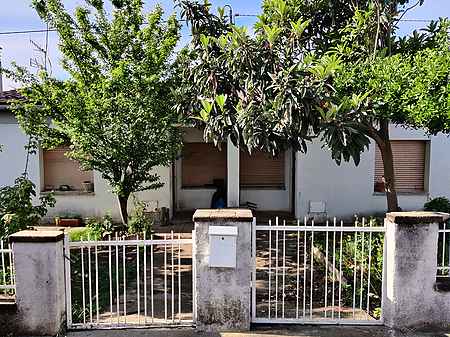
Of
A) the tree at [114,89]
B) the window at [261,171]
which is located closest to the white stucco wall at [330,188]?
the window at [261,171]

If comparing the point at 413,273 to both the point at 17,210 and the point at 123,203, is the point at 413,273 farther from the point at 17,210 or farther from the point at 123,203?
the point at 123,203

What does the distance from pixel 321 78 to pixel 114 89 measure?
4.40m

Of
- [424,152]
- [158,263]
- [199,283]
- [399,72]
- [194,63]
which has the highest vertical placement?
[194,63]

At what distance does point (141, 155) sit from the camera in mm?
9406

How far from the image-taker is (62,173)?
13781 mm

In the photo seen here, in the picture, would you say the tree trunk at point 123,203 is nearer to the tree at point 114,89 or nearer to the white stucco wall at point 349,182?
the tree at point 114,89

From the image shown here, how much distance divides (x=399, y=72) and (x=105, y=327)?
18.7 ft

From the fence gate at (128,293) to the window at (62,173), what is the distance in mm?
5144

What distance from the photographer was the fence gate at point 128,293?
5.04m

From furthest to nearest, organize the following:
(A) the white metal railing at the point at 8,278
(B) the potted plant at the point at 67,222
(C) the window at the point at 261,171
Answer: (C) the window at the point at 261,171
(B) the potted plant at the point at 67,222
(A) the white metal railing at the point at 8,278

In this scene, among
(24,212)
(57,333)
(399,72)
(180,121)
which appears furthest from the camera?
(180,121)

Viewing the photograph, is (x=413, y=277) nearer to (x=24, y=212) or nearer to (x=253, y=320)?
(x=253, y=320)

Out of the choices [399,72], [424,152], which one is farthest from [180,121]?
[424,152]

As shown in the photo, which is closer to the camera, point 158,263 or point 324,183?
point 158,263
